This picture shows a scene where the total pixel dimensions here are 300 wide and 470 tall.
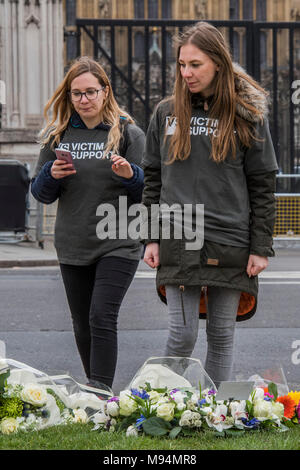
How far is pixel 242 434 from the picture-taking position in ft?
11.2

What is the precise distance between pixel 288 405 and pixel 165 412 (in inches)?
23.8

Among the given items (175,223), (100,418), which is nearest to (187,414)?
(100,418)

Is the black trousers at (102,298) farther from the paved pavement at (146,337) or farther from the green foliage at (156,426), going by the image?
the green foliage at (156,426)

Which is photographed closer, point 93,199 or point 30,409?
point 30,409

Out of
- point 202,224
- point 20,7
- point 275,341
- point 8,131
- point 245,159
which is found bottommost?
point 275,341

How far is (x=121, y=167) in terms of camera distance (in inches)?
169

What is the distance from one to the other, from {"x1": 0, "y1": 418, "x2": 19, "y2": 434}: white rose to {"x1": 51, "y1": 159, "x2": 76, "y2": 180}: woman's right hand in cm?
133

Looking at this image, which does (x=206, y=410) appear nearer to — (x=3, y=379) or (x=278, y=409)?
(x=278, y=409)

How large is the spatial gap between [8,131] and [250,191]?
17.1 metres

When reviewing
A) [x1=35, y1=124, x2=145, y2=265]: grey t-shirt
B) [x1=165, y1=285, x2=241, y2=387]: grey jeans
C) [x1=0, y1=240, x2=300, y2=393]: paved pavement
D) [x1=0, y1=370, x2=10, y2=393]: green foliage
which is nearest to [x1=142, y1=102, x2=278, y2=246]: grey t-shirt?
[x1=165, y1=285, x2=241, y2=387]: grey jeans

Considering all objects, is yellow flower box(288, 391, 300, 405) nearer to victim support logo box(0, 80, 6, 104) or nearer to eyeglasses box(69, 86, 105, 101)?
eyeglasses box(69, 86, 105, 101)

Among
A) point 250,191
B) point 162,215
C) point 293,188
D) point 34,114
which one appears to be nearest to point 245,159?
point 250,191

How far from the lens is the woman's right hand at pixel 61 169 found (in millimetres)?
4328

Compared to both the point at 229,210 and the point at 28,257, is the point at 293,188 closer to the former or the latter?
the point at 28,257
